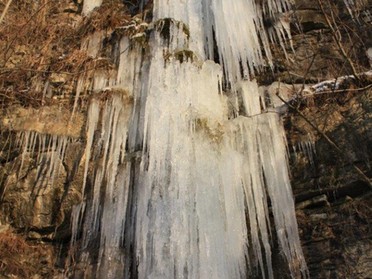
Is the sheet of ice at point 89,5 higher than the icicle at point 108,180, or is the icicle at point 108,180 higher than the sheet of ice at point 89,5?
the sheet of ice at point 89,5

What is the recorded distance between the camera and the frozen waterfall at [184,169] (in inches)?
189

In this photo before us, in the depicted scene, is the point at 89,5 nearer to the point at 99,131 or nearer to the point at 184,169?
the point at 99,131

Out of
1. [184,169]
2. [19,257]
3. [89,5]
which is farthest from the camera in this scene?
[89,5]

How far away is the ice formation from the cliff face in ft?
0.51

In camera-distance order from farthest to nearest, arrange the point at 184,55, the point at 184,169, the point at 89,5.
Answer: the point at 89,5 < the point at 184,55 < the point at 184,169

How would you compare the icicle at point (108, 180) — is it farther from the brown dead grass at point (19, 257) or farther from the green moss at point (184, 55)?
the green moss at point (184, 55)

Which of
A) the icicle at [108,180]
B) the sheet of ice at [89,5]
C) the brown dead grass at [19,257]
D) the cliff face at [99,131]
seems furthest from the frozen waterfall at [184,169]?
the sheet of ice at [89,5]

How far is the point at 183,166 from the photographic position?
16.6 ft

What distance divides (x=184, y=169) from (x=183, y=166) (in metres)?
0.04

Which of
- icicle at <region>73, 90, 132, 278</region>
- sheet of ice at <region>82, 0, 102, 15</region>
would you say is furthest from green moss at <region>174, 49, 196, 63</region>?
sheet of ice at <region>82, 0, 102, 15</region>

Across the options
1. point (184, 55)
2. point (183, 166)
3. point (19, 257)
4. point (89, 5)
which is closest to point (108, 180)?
point (183, 166)

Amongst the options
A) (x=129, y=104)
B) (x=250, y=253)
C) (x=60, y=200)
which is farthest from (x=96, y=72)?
(x=250, y=253)

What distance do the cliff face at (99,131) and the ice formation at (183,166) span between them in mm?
156

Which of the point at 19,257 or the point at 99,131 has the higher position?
the point at 99,131
